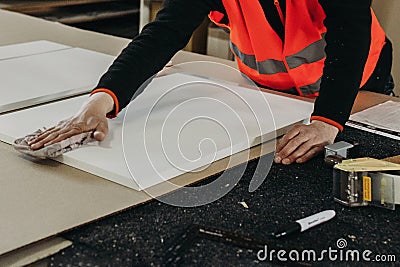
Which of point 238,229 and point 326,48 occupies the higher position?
point 326,48

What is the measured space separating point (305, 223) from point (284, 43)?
55 cm

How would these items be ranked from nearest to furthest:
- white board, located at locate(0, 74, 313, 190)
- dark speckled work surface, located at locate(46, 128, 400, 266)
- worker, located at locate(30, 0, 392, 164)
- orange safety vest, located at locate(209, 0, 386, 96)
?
dark speckled work surface, located at locate(46, 128, 400, 266)
white board, located at locate(0, 74, 313, 190)
worker, located at locate(30, 0, 392, 164)
orange safety vest, located at locate(209, 0, 386, 96)

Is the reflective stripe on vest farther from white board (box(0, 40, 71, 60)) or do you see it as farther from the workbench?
white board (box(0, 40, 71, 60))

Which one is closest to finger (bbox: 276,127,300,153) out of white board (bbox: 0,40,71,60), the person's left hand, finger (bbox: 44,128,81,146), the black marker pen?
the person's left hand

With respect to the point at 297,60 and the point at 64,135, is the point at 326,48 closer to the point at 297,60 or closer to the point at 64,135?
the point at 297,60

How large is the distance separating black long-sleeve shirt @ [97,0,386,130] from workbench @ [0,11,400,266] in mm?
126

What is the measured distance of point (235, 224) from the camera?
779mm

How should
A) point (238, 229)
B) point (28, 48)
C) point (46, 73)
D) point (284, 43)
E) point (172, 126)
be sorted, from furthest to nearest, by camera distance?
point (28, 48) → point (46, 73) → point (284, 43) → point (172, 126) → point (238, 229)

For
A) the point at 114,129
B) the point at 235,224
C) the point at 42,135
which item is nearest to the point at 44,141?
the point at 42,135

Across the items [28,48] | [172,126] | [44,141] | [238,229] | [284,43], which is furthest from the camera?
[28,48]

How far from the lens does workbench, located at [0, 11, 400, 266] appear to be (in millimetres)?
703

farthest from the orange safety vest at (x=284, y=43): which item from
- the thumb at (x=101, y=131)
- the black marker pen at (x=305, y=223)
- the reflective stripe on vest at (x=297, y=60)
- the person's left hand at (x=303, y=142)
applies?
the black marker pen at (x=305, y=223)

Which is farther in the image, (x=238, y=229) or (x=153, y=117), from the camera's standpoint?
(x=153, y=117)

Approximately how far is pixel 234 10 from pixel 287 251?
650 mm
